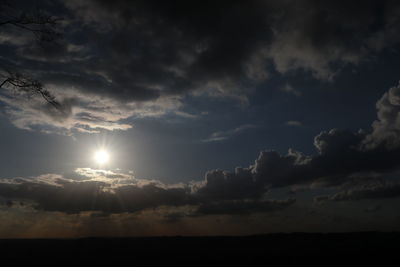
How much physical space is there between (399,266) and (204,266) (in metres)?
75.5

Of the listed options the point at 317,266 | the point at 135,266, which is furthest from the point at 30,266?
the point at 317,266

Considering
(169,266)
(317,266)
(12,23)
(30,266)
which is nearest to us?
(12,23)

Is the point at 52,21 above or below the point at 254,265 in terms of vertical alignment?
above

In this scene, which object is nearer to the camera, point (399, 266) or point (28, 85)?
point (28, 85)

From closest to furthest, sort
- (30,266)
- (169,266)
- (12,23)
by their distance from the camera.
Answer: (12,23), (169,266), (30,266)

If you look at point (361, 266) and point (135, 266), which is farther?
point (135, 266)

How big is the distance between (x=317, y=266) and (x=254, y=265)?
2569 centimetres

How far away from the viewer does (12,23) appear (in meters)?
18.8

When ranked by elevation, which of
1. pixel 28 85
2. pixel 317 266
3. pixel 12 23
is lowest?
pixel 317 266

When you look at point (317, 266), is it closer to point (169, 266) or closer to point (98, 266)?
point (169, 266)

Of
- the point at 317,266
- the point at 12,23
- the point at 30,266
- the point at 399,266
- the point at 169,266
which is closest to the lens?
the point at 12,23

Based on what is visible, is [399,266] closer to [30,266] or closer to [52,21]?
[52,21]

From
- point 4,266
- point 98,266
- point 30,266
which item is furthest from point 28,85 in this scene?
point 4,266

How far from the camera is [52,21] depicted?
1934 centimetres
